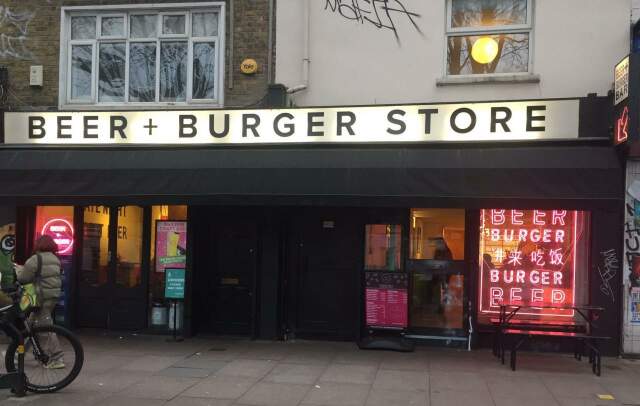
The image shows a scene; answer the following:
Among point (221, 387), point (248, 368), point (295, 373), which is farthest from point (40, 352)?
point (295, 373)

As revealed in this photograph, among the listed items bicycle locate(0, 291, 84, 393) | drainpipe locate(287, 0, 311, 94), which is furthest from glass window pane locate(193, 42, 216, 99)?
bicycle locate(0, 291, 84, 393)

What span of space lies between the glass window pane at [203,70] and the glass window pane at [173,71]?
0.61 ft

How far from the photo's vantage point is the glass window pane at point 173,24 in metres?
9.74

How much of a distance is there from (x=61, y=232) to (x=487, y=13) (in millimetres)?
7929

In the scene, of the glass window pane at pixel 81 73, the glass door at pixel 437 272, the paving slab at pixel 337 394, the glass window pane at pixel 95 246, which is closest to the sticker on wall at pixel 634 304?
the glass door at pixel 437 272

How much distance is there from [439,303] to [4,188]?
22.7ft

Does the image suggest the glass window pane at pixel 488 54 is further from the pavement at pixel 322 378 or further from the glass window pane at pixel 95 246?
the glass window pane at pixel 95 246

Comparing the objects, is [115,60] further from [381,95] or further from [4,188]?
[381,95]

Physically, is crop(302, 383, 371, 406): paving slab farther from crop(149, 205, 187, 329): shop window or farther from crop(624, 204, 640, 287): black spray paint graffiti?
crop(624, 204, 640, 287): black spray paint graffiti

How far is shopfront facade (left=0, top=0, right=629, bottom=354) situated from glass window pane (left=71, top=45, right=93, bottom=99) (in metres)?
0.03

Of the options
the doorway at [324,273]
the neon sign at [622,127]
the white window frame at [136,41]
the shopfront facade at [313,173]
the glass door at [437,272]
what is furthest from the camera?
the white window frame at [136,41]

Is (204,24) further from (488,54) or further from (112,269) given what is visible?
(488,54)

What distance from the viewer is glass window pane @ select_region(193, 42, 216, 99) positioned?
9.66 metres

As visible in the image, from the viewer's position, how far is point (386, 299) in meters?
8.89
